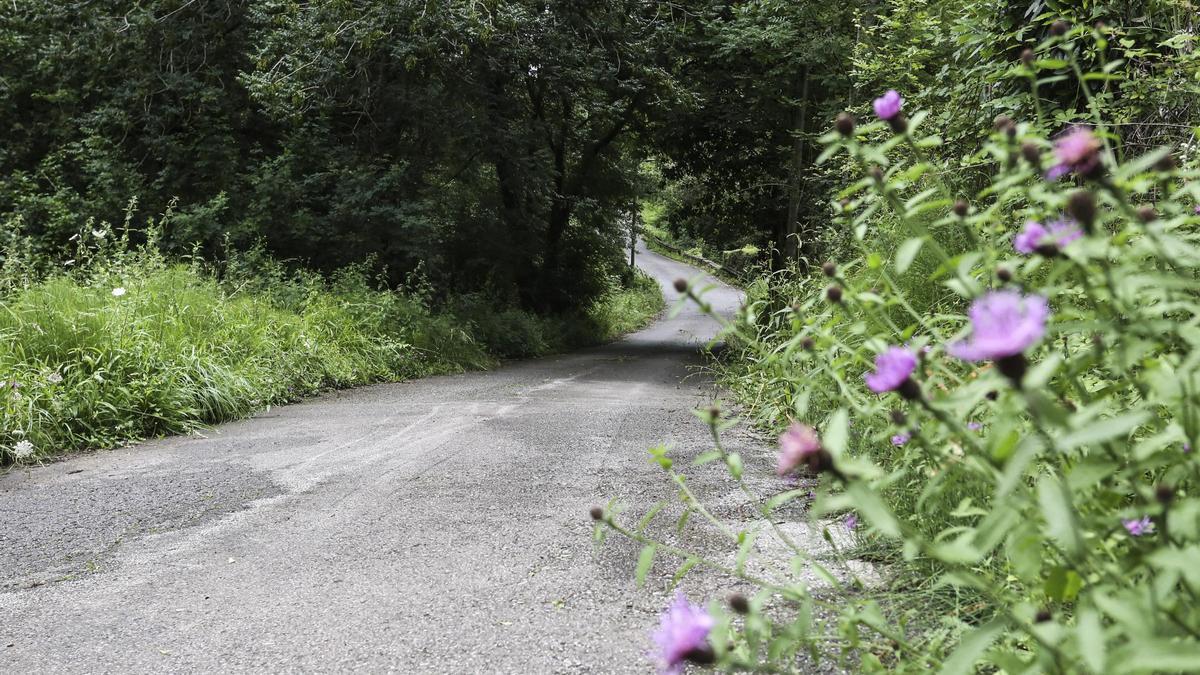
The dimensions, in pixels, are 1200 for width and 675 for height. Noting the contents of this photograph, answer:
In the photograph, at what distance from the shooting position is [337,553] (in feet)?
8.41

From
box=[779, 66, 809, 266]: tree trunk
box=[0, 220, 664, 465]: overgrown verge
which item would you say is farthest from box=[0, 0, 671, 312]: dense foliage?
box=[779, 66, 809, 266]: tree trunk

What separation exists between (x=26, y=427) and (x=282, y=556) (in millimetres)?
2624

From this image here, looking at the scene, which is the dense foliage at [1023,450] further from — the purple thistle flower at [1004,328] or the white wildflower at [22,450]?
the white wildflower at [22,450]

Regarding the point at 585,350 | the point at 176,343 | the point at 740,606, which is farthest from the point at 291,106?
the point at 740,606

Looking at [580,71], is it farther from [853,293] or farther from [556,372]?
[853,293]

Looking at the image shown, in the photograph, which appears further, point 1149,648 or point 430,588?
point 430,588

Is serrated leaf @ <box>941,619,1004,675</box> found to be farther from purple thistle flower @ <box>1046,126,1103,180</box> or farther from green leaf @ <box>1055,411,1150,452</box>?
purple thistle flower @ <box>1046,126,1103,180</box>

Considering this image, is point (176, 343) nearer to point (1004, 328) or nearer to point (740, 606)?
point (740, 606)

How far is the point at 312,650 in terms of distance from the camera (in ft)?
6.15

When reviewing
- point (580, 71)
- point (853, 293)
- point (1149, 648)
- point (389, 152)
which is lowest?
point (1149, 648)

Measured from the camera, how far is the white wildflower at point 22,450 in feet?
13.1

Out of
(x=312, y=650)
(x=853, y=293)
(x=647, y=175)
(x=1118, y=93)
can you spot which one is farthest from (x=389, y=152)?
(x=853, y=293)

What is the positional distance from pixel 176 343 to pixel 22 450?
167 centimetres

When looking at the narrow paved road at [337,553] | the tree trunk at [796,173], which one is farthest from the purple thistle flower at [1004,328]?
the tree trunk at [796,173]
